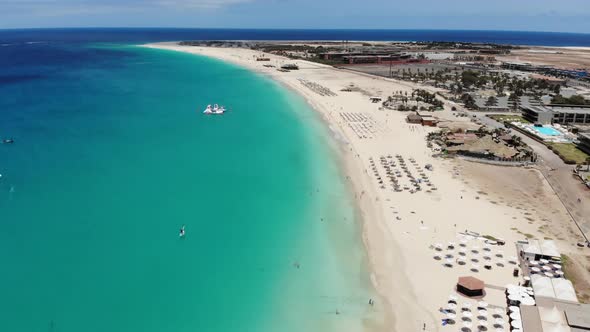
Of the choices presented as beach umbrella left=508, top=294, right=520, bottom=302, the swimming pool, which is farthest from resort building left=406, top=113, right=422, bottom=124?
beach umbrella left=508, top=294, right=520, bottom=302

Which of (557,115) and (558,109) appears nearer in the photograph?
(557,115)

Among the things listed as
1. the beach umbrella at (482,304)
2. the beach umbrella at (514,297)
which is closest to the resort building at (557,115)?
the beach umbrella at (514,297)

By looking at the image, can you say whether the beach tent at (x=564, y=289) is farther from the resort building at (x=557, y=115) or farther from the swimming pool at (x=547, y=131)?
the resort building at (x=557, y=115)

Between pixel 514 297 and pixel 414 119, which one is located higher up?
pixel 414 119

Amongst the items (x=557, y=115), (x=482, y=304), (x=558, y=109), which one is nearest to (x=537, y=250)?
(x=482, y=304)

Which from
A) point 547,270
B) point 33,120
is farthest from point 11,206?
point 547,270

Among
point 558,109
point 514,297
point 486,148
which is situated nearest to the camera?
point 514,297

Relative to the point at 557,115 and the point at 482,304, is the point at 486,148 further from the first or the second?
the point at 482,304
